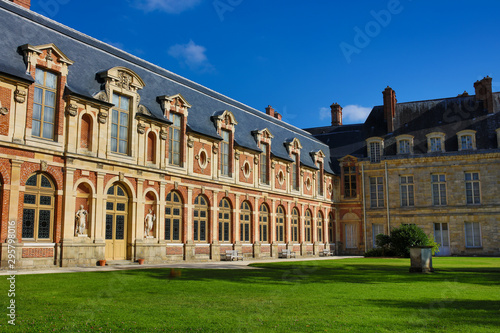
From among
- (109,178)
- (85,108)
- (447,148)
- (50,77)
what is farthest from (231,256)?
(447,148)

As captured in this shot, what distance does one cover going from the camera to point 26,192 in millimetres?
18500

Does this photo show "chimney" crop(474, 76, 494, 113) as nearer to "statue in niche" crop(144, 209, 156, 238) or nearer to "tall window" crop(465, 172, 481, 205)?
"tall window" crop(465, 172, 481, 205)

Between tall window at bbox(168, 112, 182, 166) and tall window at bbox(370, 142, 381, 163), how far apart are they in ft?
71.3

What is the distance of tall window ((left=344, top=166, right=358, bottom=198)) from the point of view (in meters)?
43.3

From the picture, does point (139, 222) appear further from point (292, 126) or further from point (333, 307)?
point (292, 126)

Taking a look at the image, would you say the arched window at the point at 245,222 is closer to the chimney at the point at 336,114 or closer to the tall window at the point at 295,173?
the tall window at the point at 295,173

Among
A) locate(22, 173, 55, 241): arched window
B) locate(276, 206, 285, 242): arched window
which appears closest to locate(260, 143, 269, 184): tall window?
locate(276, 206, 285, 242): arched window

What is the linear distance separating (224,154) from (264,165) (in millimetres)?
4927

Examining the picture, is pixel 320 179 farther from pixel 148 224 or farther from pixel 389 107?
pixel 148 224

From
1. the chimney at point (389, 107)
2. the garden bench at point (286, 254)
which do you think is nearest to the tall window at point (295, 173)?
the garden bench at point (286, 254)

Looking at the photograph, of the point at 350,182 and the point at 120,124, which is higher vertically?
the point at 120,124

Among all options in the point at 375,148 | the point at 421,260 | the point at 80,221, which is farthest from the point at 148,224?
the point at 375,148

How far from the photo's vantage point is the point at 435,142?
40.8 m

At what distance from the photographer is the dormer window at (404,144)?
4144 cm
